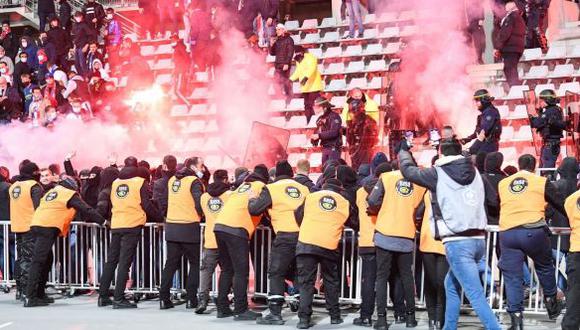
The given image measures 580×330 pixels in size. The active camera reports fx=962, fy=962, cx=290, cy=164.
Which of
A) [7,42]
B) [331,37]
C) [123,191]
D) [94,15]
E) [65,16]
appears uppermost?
[65,16]

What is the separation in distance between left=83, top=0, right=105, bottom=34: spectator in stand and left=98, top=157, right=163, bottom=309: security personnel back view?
418 inches

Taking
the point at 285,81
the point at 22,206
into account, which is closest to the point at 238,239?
the point at 22,206

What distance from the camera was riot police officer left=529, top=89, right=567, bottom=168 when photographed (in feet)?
41.3

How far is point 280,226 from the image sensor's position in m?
9.84

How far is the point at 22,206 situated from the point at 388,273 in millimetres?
5013

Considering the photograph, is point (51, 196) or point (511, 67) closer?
point (51, 196)

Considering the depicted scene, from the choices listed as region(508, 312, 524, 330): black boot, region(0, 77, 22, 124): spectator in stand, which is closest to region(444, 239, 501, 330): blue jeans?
region(508, 312, 524, 330): black boot

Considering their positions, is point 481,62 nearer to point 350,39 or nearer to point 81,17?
point 350,39

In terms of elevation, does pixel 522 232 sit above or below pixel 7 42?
below

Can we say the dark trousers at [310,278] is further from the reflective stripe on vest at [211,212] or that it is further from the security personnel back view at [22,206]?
the security personnel back view at [22,206]

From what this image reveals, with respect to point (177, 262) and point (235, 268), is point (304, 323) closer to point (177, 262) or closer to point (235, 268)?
point (235, 268)

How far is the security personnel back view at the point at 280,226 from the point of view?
976cm

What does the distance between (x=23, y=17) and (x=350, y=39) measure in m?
11.9

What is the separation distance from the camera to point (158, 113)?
19109 millimetres
